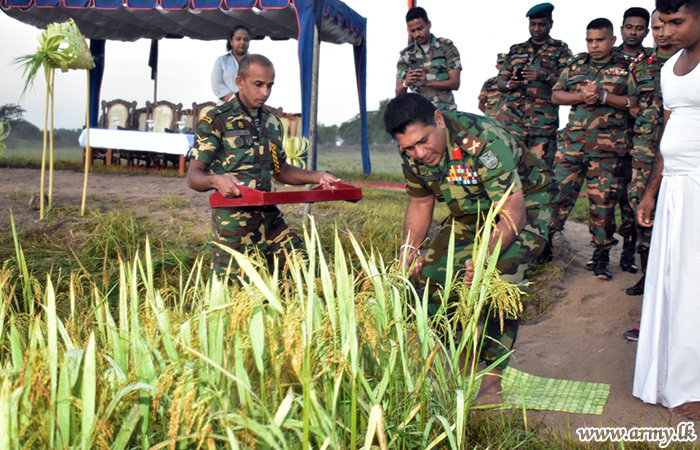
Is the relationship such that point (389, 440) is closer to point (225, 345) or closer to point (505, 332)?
point (225, 345)

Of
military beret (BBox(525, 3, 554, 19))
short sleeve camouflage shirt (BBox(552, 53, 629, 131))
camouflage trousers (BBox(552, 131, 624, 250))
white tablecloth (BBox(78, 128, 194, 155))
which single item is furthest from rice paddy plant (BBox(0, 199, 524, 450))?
white tablecloth (BBox(78, 128, 194, 155))

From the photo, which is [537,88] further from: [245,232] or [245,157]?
[245,232]

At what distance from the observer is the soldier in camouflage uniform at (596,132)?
14.4 ft

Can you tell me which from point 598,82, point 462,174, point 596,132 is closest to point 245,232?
point 462,174

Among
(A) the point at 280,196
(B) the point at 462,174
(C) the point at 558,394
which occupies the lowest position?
(C) the point at 558,394

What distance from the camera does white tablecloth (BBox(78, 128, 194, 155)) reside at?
8.54 metres

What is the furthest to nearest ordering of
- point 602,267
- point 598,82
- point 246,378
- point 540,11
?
1. point 540,11
2. point 598,82
3. point 602,267
4. point 246,378

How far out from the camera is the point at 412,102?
7.24ft

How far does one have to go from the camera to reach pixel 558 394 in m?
2.60

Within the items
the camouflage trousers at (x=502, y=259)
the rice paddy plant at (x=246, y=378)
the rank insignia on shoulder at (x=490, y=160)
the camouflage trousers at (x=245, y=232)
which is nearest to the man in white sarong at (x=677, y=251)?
the camouflage trousers at (x=502, y=259)

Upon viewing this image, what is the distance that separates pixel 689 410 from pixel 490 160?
119cm

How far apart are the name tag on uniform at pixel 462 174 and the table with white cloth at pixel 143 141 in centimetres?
645

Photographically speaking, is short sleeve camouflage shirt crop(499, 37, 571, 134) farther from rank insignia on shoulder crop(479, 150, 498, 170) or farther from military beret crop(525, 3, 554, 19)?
rank insignia on shoulder crop(479, 150, 498, 170)

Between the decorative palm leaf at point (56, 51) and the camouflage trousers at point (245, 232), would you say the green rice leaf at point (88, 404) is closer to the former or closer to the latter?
the camouflage trousers at point (245, 232)
